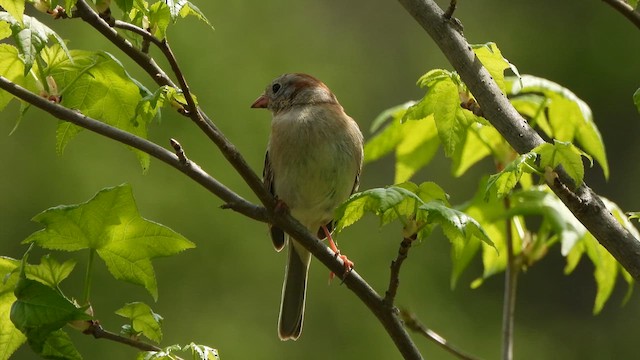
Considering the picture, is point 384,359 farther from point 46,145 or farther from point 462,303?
point 46,145

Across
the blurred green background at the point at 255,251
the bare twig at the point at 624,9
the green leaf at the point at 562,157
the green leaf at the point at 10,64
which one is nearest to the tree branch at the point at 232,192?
the green leaf at the point at 10,64

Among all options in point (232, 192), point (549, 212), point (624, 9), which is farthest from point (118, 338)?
point (549, 212)

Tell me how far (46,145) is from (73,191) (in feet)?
2.27

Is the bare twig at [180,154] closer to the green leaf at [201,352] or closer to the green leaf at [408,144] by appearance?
the green leaf at [201,352]

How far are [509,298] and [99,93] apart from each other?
3.89ft

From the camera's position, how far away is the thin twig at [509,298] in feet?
8.43

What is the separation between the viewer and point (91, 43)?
11.3 metres

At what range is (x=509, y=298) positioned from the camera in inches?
109

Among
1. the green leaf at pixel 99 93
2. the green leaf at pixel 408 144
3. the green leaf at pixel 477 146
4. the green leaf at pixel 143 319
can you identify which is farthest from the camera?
the green leaf at pixel 408 144


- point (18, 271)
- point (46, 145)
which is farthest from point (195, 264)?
point (18, 271)

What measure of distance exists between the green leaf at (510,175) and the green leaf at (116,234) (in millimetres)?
694

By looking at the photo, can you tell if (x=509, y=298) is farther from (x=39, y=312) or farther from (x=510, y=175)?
(x=39, y=312)

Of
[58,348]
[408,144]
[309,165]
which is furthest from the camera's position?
[309,165]

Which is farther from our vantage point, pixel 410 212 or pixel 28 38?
pixel 410 212
